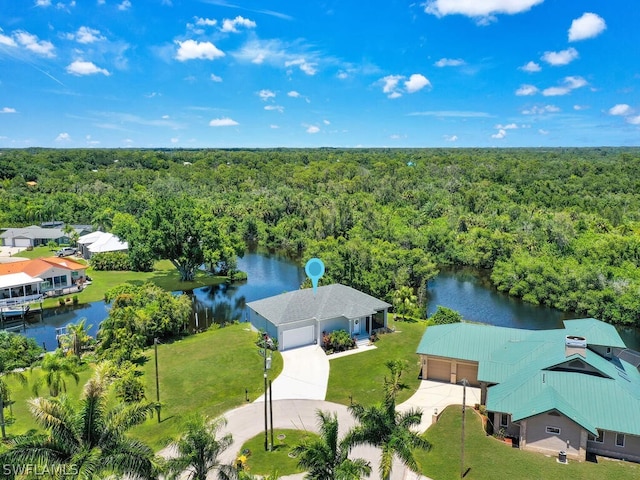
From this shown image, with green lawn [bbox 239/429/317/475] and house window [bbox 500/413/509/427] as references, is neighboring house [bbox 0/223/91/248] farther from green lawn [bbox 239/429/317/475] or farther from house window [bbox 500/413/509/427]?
house window [bbox 500/413/509/427]

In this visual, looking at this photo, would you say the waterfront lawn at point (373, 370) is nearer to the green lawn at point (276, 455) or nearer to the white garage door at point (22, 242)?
the green lawn at point (276, 455)

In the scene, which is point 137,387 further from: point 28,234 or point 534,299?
point 28,234

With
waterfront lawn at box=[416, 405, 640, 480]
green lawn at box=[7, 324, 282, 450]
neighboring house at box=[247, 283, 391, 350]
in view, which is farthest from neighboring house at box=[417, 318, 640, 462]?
green lawn at box=[7, 324, 282, 450]

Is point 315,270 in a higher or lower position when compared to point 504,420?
higher

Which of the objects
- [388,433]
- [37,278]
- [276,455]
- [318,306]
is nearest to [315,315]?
[318,306]

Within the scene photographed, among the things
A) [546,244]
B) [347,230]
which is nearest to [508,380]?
[546,244]

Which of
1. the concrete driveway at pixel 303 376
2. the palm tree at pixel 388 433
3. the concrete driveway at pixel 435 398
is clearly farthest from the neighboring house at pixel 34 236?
the palm tree at pixel 388 433

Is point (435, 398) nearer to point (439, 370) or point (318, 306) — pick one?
point (439, 370)

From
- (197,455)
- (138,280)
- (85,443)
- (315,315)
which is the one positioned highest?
(85,443)
